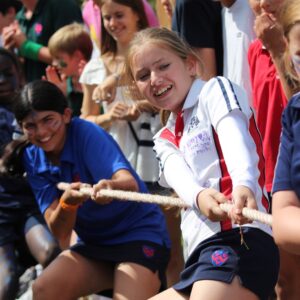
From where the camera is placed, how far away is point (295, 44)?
2.59 metres

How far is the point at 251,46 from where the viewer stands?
4.20 metres

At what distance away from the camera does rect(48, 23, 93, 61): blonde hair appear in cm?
580

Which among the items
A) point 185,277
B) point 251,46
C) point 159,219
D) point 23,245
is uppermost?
point 251,46

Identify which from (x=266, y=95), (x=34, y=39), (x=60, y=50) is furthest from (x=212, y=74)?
(x=34, y=39)

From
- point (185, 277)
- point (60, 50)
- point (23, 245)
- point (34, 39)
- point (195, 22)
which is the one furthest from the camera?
point (34, 39)

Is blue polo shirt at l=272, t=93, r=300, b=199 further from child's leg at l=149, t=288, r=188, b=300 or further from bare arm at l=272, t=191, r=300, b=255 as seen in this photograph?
child's leg at l=149, t=288, r=188, b=300

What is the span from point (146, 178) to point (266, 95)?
1226 mm

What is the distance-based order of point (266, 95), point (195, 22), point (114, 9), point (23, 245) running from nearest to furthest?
point (266, 95) → point (195, 22) → point (23, 245) → point (114, 9)


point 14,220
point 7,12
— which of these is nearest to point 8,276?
point 14,220

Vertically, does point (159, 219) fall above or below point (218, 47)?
below

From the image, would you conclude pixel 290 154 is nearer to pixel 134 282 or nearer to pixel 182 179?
pixel 182 179

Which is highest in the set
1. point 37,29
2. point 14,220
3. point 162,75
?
point 162,75

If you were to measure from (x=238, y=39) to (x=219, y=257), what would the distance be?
167 centimetres

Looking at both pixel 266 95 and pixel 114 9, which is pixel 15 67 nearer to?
pixel 114 9
